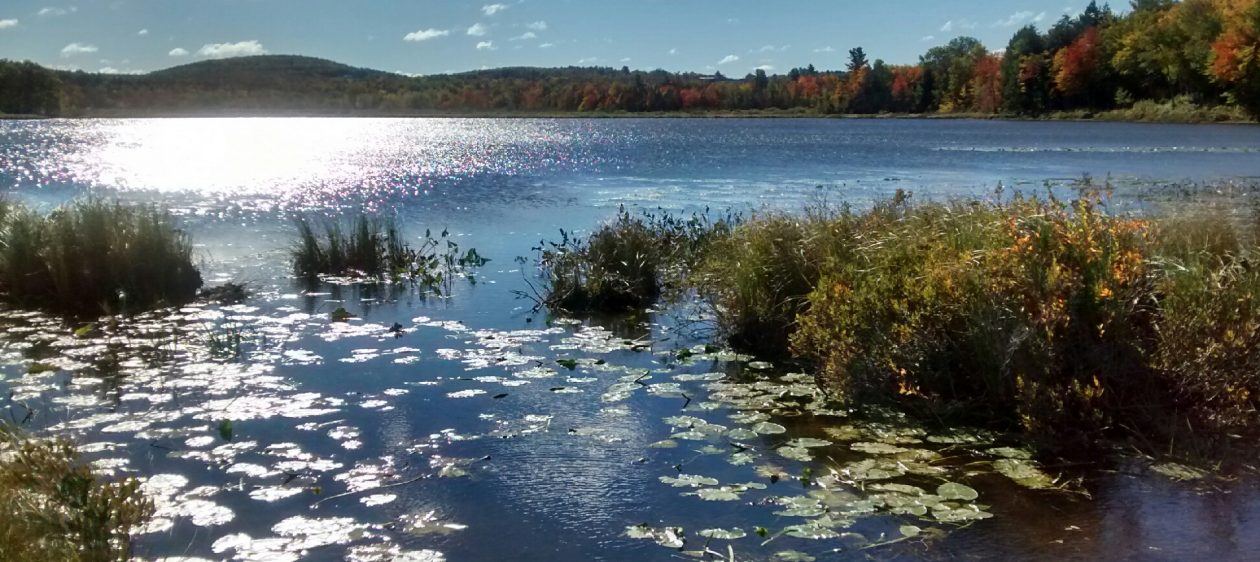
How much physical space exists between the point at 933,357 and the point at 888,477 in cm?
159

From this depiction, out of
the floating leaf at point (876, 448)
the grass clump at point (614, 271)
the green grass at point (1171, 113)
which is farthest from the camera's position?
the green grass at point (1171, 113)

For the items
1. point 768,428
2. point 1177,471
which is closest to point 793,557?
point 768,428

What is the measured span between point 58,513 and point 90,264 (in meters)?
9.20

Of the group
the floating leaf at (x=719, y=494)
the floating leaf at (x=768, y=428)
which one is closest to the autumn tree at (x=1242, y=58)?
the floating leaf at (x=768, y=428)

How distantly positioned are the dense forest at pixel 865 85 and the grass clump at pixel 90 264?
3031 inches

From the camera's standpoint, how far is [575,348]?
1099 cm

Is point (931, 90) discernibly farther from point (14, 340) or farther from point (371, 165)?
point (14, 340)

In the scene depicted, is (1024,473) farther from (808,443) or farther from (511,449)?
(511,449)

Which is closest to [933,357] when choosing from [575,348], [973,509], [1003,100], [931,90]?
[973,509]

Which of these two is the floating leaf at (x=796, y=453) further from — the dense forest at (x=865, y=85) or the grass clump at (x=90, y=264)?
the dense forest at (x=865, y=85)

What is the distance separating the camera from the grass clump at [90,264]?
42.6 feet

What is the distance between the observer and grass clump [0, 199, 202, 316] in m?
13.0

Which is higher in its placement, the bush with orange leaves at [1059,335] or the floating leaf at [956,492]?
the bush with orange leaves at [1059,335]

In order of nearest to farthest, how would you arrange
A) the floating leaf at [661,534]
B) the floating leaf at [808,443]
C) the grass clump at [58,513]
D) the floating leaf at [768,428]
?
the grass clump at [58,513] < the floating leaf at [661,534] < the floating leaf at [808,443] < the floating leaf at [768,428]
